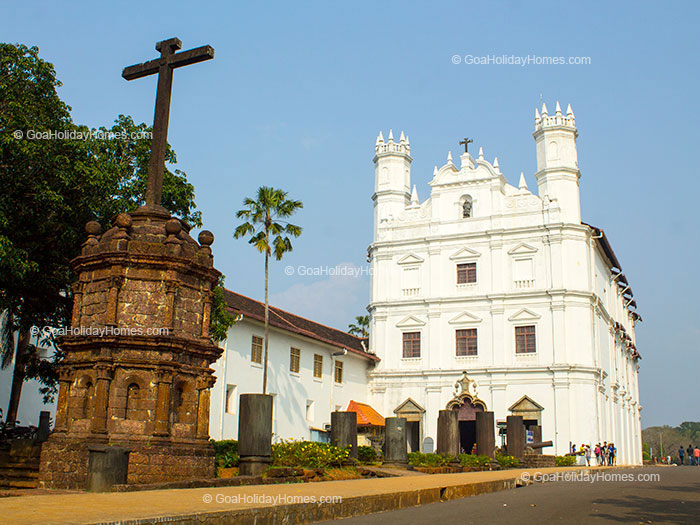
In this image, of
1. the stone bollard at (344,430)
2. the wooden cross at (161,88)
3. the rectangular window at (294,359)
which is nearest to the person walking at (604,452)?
the rectangular window at (294,359)

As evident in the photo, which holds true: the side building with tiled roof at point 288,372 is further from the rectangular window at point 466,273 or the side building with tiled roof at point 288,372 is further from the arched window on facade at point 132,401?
the arched window on facade at point 132,401

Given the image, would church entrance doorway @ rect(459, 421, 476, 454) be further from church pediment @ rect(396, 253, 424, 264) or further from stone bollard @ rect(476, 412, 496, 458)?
stone bollard @ rect(476, 412, 496, 458)

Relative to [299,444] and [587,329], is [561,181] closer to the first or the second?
[587,329]

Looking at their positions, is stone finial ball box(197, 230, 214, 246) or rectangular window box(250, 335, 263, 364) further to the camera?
rectangular window box(250, 335, 263, 364)

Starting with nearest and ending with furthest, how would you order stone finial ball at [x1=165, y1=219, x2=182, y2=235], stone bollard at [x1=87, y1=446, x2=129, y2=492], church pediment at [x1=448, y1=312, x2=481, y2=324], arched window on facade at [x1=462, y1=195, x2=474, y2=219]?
stone bollard at [x1=87, y1=446, x2=129, y2=492] < stone finial ball at [x1=165, y1=219, x2=182, y2=235] < church pediment at [x1=448, y1=312, x2=481, y2=324] < arched window on facade at [x1=462, y1=195, x2=474, y2=219]

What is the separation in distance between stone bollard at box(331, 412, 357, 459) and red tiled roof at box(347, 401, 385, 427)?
63.7ft

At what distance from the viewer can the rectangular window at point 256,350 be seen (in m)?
30.4

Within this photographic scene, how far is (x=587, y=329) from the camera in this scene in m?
36.7

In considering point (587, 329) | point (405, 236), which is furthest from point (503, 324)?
point (405, 236)

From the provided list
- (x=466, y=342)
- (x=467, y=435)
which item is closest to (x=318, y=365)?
(x=466, y=342)

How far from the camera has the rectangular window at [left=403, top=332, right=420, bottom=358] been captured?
40375 mm

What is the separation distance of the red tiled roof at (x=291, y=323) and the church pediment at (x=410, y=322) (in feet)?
7.95

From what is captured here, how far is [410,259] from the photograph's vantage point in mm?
41250

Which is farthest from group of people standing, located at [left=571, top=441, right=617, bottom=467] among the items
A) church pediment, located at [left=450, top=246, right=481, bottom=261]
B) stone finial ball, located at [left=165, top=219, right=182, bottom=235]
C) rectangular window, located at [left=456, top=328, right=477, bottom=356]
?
stone finial ball, located at [left=165, top=219, right=182, bottom=235]
